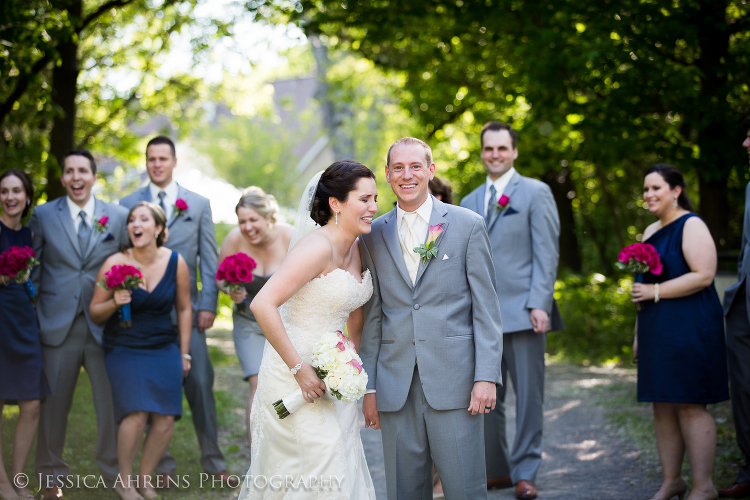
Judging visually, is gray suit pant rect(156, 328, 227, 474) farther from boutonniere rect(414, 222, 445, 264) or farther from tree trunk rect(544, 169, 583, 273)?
tree trunk rect(544, 169, 583, 273)

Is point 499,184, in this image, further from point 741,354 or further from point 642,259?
point 741,354

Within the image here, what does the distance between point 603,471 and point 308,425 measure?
12.0 ft

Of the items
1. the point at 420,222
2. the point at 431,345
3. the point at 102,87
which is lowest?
the point at 431,345

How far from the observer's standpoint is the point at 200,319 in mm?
6316

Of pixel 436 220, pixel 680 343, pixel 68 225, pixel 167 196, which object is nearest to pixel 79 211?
pixel 68 225

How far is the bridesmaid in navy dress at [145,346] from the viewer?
540 centimetres

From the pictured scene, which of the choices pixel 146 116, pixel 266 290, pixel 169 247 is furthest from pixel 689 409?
pixel 146 116

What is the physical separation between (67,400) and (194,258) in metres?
1.61

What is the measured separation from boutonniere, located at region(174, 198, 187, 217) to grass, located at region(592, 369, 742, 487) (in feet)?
15.7

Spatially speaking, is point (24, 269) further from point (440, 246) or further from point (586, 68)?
point (586, 68)

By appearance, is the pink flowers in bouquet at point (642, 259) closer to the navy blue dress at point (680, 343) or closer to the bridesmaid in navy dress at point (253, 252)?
the navy blue dress at point (680, 343)

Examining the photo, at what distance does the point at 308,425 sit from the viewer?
3.94m

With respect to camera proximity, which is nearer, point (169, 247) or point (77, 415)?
point (169, 247)

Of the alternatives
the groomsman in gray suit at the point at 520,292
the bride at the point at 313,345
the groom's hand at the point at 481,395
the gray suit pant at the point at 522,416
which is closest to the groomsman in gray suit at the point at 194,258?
the bride at the point at 313,345
